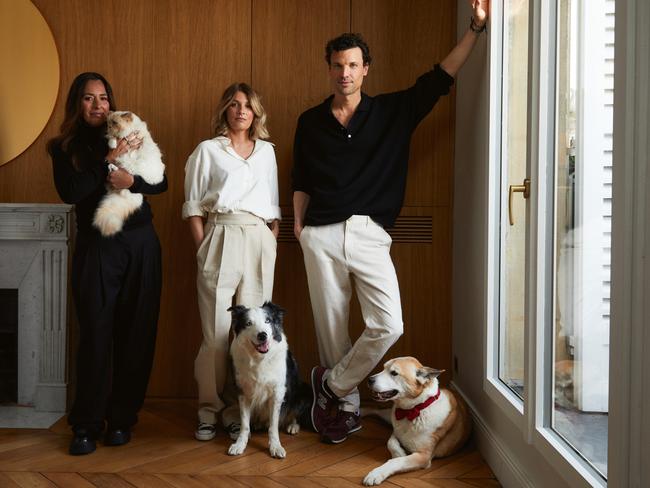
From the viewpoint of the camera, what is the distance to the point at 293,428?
10.3 feet

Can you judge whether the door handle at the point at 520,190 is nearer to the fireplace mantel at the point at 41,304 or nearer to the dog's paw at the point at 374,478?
the dog's paw at the point at 374,478

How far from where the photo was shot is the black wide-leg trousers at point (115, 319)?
9.43ft

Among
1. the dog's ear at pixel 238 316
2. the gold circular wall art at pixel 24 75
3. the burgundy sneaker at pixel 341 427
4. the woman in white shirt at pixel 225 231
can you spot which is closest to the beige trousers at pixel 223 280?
the woman in white shirt at pixel 225 231

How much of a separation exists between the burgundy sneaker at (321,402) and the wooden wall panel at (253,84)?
0.52m

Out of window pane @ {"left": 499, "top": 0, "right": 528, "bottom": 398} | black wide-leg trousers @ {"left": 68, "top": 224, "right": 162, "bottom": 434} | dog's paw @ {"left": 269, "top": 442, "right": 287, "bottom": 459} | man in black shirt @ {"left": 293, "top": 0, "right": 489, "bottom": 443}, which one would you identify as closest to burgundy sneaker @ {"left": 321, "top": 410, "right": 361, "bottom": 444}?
man in black shirt @ {"left": 293, "top": 0, "right": 489, "bottom": 443}

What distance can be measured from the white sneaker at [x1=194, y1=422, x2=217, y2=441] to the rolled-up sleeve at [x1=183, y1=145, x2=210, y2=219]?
3.18 ft

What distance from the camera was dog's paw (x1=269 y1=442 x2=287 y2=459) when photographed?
282 centimetres

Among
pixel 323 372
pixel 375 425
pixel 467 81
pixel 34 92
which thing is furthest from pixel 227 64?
pixel 375 425

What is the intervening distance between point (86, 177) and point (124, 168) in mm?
165

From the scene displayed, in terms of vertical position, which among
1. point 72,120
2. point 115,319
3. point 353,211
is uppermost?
point 72,120

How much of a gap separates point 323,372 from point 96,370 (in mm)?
1023

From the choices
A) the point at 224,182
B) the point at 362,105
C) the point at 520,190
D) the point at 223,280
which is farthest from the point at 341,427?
the point at 362,105

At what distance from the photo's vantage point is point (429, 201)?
3.64 meters

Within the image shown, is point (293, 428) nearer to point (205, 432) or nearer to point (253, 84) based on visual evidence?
point (205, 432)
